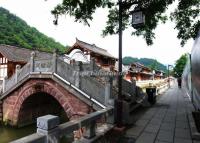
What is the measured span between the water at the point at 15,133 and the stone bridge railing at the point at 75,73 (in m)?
3.60

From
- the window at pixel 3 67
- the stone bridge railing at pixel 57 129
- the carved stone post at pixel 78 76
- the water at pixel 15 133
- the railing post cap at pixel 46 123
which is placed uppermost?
the window at pixel 3 67

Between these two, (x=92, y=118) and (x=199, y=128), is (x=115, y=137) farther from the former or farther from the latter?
(x=199, y=128)

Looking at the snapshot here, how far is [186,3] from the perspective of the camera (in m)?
9.14

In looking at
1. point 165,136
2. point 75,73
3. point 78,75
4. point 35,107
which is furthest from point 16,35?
point 165,136

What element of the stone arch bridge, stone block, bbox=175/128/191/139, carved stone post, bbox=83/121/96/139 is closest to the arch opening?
the stone arch bridge

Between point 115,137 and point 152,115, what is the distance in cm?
383

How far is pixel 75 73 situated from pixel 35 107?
8040 mm

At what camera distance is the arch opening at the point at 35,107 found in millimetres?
15484

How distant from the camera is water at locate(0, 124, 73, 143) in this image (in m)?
13.0

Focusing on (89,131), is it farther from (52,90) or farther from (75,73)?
(52,90)

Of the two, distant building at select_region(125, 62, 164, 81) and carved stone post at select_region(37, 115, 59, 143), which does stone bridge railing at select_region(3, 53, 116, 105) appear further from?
distant building at select_region(125, 62, 164, 81)

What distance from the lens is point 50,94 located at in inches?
505

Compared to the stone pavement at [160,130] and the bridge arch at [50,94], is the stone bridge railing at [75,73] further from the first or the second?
the stone pavement at [160,130]

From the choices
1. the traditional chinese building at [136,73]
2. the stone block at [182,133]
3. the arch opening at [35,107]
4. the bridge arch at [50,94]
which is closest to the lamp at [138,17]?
the stone block at [182,133]
